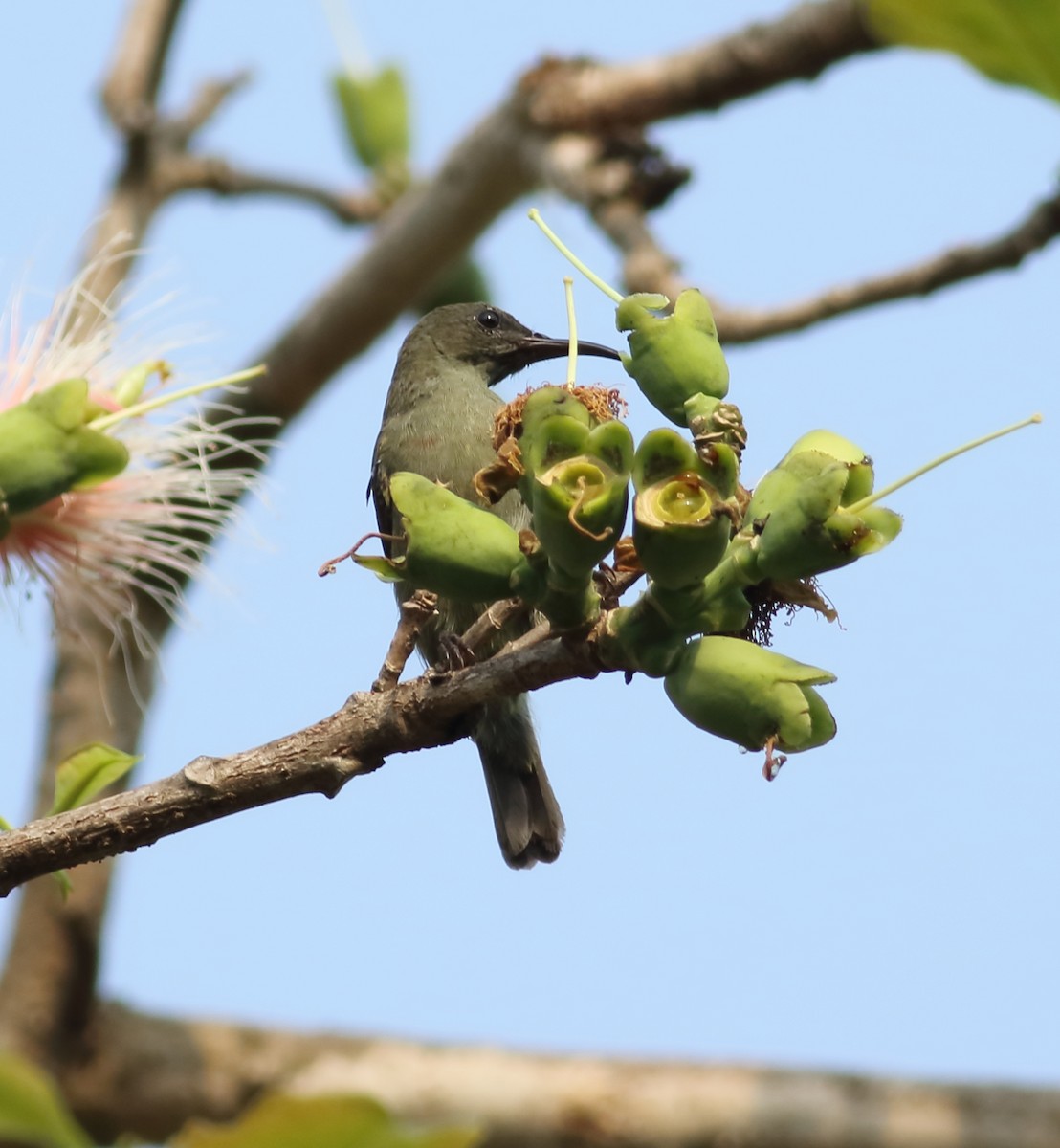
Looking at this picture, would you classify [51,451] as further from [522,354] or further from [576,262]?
[522,354]

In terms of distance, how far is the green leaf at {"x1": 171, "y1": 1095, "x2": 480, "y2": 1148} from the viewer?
1.21 metres

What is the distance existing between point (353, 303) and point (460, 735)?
14.3 ft

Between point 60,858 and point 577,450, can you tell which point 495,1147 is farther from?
point 577,450

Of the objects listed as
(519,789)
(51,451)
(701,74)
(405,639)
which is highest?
(701,74)

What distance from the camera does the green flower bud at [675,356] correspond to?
191 cm

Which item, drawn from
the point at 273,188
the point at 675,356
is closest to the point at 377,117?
the point at 273,188

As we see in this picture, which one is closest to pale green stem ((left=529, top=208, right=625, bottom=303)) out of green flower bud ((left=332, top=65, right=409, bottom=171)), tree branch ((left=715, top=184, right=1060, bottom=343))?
tree branch ((left=715, top=184, right=1060, bottom=343))

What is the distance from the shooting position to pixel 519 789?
4484 millimetres

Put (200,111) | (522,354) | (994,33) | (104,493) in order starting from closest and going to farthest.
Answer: (994,33) < (104,493) < (522,354) < (200,111)

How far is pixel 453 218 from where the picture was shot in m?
6.11

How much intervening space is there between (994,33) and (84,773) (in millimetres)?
1460

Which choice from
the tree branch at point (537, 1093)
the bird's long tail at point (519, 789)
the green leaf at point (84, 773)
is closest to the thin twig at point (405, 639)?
the green leaf at point (84, 773)

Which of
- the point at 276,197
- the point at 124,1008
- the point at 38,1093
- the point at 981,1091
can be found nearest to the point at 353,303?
the point at 276,197

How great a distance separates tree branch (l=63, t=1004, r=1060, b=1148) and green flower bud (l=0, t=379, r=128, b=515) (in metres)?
2.34
